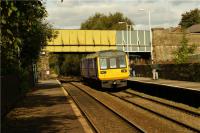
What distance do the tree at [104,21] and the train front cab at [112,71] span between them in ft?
239

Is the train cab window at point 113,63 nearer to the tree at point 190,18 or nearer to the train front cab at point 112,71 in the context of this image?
the train front cab at point 112,71

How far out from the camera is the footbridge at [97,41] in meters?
69.0

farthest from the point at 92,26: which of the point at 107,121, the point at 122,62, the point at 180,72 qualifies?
the point at 107,121

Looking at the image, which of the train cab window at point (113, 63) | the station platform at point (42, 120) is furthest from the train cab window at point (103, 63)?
the station platform at point (42, 120)

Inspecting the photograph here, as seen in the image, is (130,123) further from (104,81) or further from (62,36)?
(62,36)

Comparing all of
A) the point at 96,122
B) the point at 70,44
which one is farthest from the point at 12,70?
the point at 70,44

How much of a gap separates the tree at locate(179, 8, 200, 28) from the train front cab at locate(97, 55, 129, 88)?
9409 centimetres

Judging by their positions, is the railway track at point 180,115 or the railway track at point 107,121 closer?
the railway track at point 107,121

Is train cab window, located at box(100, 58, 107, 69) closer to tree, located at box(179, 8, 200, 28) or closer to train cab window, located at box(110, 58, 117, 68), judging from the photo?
train cab window, located at box(110, 58, 117, 68)

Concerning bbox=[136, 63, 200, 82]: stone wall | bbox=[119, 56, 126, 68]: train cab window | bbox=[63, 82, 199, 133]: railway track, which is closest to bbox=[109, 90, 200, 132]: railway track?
bbox=[63, 82, 199, 133]: railway track

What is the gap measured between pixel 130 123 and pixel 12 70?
1170 centimetres

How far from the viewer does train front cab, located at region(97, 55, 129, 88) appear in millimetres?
36906

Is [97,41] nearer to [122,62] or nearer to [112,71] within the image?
[122,62]

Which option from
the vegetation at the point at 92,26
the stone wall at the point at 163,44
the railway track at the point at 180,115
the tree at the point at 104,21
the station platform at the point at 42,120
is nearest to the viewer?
the station platform at the point at 42,120
